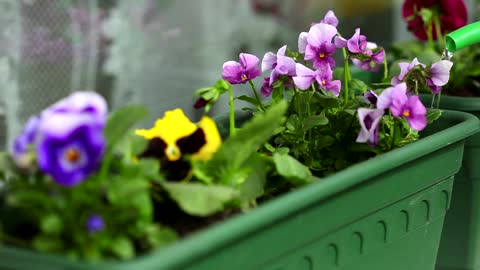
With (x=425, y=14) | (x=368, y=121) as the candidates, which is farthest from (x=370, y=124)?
(x=425, y=14)

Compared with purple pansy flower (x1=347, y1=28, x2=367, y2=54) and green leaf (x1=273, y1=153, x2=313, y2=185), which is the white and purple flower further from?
purple pansy flower (x1=347, y1=28, x2=367, y2=54)

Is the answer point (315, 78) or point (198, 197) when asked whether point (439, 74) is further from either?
point (198, 197)

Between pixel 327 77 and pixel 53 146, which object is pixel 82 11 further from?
pixel 53 146

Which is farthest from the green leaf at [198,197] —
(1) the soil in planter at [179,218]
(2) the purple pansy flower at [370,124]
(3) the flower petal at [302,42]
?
(3) the flower petal at [302,42]

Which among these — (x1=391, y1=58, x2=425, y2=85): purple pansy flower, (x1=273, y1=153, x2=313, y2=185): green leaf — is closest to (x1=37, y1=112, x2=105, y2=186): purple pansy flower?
(x1=273, y1=153, x2=313, y2=185): green leaf

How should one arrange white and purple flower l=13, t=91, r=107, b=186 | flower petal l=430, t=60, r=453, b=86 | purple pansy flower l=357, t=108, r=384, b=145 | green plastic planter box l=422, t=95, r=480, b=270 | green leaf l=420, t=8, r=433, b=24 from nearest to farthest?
white and purple flower l=13, t=91, r=107, b=186 → purple pansy flower l=357, t=108, r=384, b=145 → flower petal l=430, t=60, r=453, b=86 → green plastic planter box l=422, t=95, r=480, b=270 → green leaf l=420, t=8, r=433, b=24

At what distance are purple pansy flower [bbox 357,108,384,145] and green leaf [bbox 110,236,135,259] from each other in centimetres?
29

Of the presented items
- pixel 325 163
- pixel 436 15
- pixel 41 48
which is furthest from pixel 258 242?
pixel 41 48

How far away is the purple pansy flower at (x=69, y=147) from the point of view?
56cm

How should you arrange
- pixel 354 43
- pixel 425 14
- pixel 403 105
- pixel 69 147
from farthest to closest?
pixel 425 14 → pixel 354 43 → pixel 403 105 → pixel 69 147

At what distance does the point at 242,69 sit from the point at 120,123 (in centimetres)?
27

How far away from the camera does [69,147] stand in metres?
0.57

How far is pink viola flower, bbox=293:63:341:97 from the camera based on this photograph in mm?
846

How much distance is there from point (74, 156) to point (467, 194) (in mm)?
599
